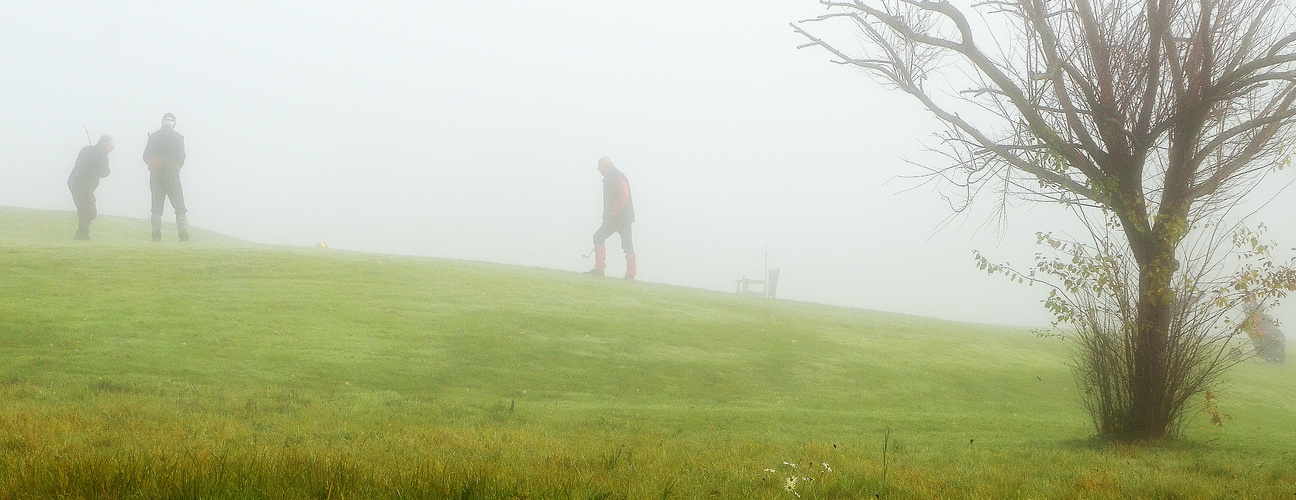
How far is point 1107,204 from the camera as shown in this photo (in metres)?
9.98

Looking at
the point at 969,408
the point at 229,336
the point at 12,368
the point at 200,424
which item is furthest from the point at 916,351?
the point at 12,368

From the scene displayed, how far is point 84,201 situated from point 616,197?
51.1 ft

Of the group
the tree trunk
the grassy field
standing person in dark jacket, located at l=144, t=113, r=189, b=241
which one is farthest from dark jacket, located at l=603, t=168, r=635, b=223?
the tree trunk

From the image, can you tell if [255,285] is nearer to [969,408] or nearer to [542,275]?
[542,275]

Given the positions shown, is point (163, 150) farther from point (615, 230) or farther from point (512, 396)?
point (512, 396)

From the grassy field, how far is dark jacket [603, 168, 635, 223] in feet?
10.1

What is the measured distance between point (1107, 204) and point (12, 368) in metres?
13.4

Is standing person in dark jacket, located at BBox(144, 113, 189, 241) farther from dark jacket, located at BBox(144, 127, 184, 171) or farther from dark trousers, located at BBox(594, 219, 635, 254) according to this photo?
dark trousers, located at BBox(594, 219, 635, 254)

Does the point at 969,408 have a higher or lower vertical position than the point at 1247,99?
lower

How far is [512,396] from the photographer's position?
1227cm

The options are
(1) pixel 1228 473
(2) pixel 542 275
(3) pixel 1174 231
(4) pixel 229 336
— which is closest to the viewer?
(1) pixel 1228 473

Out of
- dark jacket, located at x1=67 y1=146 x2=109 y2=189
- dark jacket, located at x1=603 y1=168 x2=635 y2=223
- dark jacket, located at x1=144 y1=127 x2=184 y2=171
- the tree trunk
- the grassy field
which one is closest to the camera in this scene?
the grassy field

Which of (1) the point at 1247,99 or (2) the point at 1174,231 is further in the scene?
(1) the point at 1247,99

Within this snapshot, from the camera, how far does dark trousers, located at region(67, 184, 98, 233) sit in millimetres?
25453
